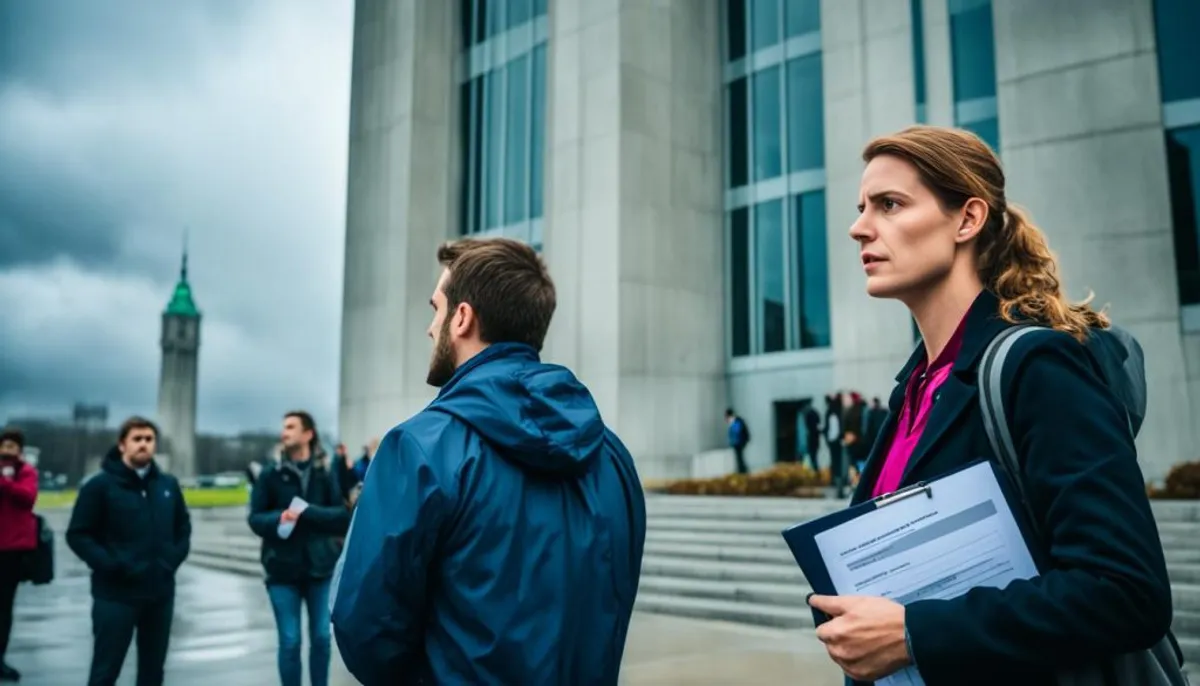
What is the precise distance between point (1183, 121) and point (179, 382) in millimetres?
102282

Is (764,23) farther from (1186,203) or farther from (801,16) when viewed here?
(1186,203)

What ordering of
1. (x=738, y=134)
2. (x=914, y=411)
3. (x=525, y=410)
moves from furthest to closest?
(x=738, y=134) → (x=525, y=410) → (x=914, y=411)

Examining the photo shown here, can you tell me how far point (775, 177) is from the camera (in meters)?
26.2

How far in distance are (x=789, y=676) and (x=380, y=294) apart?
24479mm

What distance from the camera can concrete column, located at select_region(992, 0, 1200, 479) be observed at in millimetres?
16812

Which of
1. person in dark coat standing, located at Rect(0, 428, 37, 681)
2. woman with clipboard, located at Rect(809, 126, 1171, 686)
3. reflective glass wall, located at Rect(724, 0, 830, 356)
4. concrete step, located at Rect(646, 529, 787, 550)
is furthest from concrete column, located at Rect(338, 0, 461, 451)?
woman with clipboard, located at Rect(809, 126, 1171, 686)

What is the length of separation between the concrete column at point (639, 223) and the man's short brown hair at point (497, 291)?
2096 centimetres

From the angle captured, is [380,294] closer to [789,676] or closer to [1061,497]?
[789,676]

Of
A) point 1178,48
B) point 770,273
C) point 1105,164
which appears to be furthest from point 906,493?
point 770,273

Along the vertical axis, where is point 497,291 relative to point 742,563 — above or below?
above

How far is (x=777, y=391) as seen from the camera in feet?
82.6

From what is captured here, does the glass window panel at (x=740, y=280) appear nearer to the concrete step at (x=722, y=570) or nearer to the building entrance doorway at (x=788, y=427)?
the building entrance doorway at (x=788, y=427)

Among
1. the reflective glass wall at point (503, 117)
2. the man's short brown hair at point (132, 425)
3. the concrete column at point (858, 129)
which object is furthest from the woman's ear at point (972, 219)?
the reflective glass wall at point (503, 117)

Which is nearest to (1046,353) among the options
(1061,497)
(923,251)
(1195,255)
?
(1061,497)
